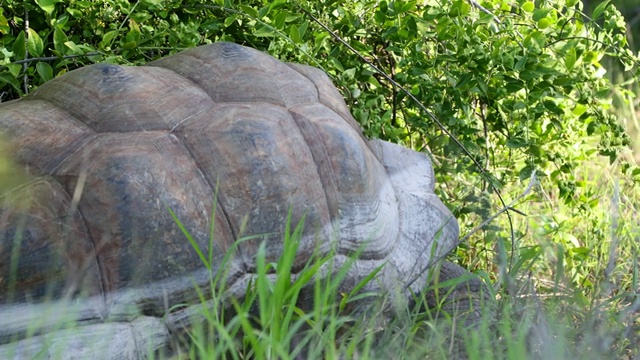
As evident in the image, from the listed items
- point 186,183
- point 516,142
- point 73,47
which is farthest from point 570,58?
point 73,47

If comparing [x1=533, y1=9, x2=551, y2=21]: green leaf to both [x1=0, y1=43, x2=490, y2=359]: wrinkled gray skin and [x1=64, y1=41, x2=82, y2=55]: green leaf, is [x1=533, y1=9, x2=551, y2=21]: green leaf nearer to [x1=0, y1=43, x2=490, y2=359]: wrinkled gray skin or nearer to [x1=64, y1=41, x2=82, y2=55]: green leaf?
[x1=0, y1=43, x2=490, y2=359]: wrinkled gray skin

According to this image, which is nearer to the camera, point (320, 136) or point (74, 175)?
point (74, 175)

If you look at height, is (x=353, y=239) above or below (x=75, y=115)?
below

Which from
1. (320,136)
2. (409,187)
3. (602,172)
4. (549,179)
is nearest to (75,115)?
(320,136)

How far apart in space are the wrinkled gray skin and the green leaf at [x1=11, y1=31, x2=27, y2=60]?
1.29ft

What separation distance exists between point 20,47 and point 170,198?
95 cm

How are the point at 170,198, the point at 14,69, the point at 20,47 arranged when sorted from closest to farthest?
the point at 170,198 < the point at 14,69 < the point at 20,47

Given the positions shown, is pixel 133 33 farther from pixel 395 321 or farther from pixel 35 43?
pixel 395 321

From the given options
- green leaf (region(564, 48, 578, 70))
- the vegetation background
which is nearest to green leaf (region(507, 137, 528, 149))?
the vegetation background

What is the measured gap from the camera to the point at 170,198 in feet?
6.53

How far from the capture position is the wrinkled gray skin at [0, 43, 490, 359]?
1.86 m

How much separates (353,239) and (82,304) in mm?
743

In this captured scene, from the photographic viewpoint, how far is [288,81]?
243cm

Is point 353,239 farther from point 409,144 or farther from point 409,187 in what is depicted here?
point 409,144
